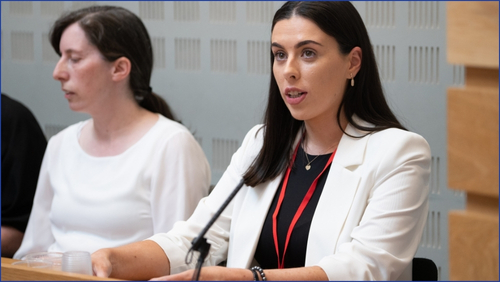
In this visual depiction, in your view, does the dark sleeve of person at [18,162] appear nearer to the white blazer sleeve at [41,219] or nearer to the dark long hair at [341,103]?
the white blazer sleeve at [41,219]

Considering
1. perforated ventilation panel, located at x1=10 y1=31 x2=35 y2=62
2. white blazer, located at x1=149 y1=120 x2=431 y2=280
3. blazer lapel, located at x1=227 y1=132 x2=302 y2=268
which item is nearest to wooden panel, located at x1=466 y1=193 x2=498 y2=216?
white blazer, located at x1=149 y1=120 x2=431 y2=280

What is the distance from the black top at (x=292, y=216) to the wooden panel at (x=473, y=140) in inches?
36.8

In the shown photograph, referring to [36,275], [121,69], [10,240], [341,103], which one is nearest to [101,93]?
[121,69]

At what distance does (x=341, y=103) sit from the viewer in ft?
7.07

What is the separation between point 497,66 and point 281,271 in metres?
0.91

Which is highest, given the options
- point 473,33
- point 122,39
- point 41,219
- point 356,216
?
point 473,33

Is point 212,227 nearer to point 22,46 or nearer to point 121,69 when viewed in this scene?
point 121,69

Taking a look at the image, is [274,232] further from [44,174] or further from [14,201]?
[14,201]

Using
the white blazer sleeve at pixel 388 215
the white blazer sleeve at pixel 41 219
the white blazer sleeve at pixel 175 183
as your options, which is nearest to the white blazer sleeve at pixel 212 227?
the white blazer sleeve at pixel 175 183

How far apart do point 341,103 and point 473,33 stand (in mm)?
1080

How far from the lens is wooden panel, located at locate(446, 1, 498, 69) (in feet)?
3.49

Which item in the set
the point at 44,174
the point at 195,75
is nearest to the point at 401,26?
the point at 195,75

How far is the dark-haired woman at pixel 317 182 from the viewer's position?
Result: 1.84 meters

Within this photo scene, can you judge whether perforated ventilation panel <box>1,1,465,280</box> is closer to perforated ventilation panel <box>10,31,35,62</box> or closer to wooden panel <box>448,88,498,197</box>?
perforated ventilation panel <box>10,31,35,62</box>
